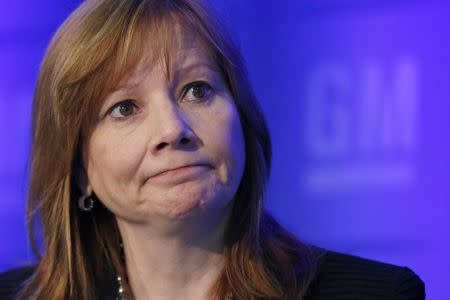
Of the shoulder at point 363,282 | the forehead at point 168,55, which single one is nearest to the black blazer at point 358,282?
the shoulder at point 363,282

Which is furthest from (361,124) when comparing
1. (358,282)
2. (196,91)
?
(196,91)

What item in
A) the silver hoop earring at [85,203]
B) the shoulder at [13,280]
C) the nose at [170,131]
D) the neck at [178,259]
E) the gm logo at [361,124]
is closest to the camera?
the nose at [170,131]

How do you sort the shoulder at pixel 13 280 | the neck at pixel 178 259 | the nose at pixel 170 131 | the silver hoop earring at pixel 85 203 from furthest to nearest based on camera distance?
the shoulder at pixel 13 280 → the silver hoop earring at pixel 85 203 → the neck at pixel 178 259 → the nose at pixel 170 131

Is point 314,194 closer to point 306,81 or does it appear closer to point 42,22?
point 306,81

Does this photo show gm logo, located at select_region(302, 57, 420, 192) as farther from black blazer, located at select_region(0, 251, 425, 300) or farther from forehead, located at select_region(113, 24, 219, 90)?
forehead, located at select_region(113, 24, 219, 90)

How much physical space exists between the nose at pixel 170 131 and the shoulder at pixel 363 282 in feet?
1.35

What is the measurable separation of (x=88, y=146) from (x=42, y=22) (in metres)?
1.02

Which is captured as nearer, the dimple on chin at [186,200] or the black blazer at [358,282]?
the dimple on chin at [186,200]

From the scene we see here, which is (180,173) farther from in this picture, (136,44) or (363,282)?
(363,282)

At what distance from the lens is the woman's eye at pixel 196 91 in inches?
54.6

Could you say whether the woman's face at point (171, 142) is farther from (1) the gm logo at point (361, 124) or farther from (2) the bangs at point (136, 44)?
(1) the gm logo at point (361, 124)

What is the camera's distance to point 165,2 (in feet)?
4.66

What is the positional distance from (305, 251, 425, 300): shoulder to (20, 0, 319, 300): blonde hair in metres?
0.03

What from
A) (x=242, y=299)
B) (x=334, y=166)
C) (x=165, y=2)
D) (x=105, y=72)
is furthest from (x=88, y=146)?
(x=334, y=166)
